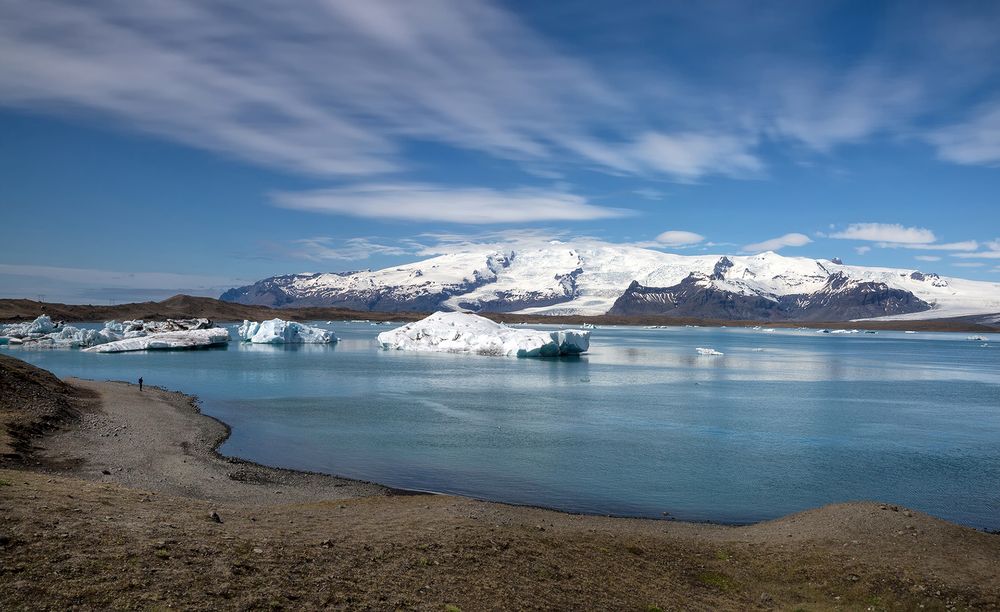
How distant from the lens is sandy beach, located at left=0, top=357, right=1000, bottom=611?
22.7 feet

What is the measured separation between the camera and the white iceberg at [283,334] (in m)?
74.8

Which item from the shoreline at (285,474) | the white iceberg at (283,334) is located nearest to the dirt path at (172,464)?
the shoreline at (285,474)

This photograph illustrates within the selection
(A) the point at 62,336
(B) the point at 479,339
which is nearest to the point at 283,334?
(A) the point at 62,336

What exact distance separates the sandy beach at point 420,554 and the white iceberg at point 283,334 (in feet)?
201

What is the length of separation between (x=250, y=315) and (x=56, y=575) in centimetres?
16833

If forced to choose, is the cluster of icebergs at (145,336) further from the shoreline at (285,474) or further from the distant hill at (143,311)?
the distant hill at (143,311)

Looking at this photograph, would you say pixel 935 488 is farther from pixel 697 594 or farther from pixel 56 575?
pixel 56 575

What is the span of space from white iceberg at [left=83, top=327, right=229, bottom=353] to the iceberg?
1654 cm

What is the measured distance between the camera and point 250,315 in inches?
6511

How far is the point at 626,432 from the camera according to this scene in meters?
24.0

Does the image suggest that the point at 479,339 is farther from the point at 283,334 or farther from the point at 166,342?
the point at 166,342

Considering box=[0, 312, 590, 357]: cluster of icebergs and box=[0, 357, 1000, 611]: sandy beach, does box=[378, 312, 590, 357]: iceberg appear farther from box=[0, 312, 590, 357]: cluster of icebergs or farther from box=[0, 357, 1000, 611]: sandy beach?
box=[0, 357, 1000, 611]: sandy beach

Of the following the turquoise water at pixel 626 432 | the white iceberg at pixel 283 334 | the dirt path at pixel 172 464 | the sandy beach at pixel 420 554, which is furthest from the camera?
the white iceberg at pixel 283 334

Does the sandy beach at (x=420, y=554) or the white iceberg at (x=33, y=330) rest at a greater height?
the white iceberg at (x=33, y=330)
